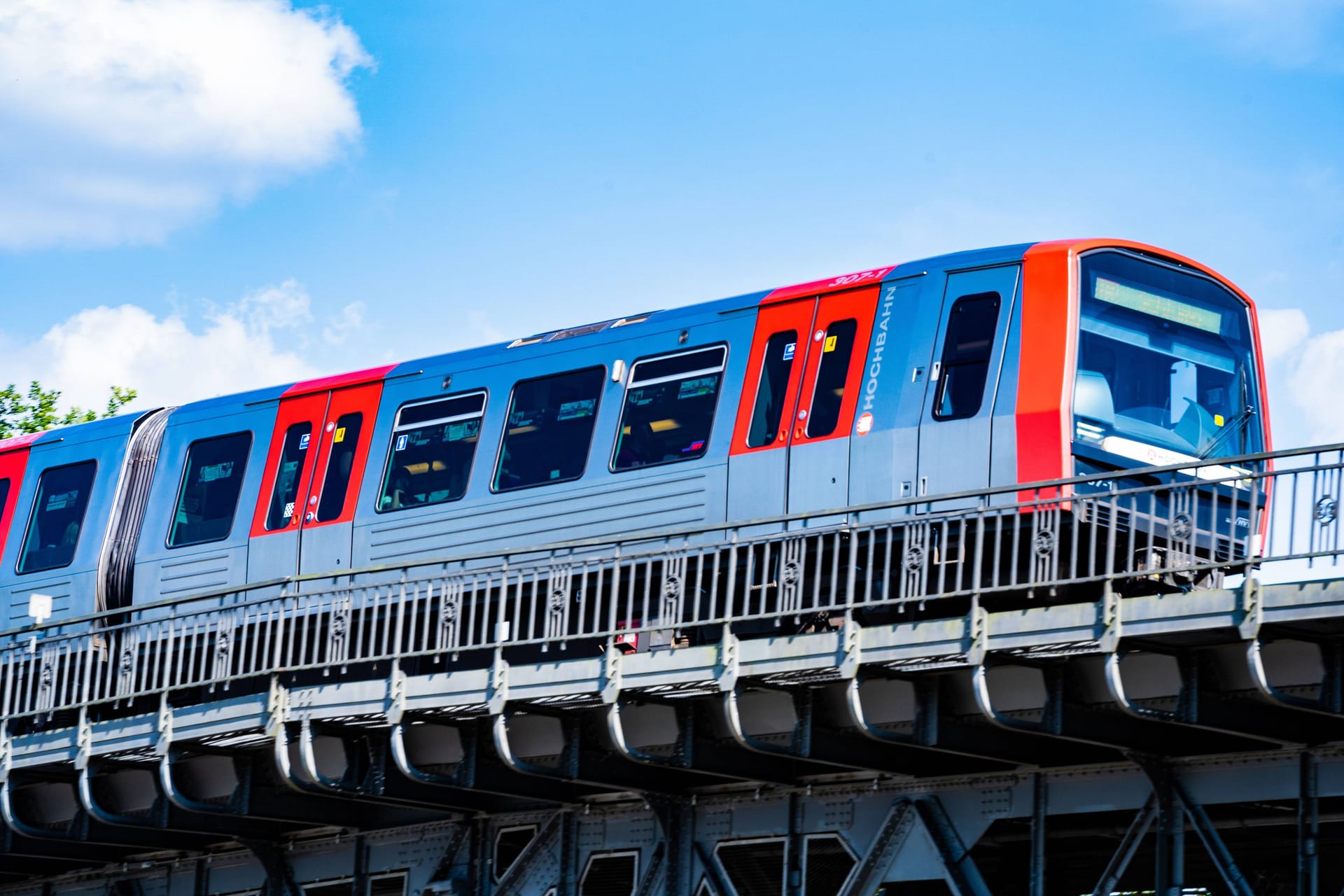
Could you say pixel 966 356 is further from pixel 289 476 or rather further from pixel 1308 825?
pixel 289 476

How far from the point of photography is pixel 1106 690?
13352mm

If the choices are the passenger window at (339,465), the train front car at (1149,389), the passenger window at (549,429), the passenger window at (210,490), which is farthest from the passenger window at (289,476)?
the train front car at (1149,389)

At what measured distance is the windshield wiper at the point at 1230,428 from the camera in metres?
16.7

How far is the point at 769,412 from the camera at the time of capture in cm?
1730

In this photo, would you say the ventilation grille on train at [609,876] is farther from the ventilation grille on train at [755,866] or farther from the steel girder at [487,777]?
the ventilation grille on train at [755,866]

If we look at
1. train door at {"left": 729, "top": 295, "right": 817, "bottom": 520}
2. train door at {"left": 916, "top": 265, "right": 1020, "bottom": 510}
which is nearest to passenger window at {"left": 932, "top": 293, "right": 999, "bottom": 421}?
train door at {"left": 916, "top": 265, "right": 1020, "bottom": 510}

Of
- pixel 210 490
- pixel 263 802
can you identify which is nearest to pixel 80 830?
pixel 263 802

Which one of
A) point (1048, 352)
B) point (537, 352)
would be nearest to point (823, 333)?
point (1048, 352)

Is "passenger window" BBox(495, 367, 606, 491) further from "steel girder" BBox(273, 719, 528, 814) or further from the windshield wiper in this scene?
the windshield wiper

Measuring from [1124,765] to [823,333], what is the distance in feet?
16.3

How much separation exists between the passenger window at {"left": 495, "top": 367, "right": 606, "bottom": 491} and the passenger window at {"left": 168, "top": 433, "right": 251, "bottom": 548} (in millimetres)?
3754

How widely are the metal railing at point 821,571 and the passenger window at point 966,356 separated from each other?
835 millimetres

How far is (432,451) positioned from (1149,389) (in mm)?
7202

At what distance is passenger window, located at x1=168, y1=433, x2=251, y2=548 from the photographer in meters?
21.4
